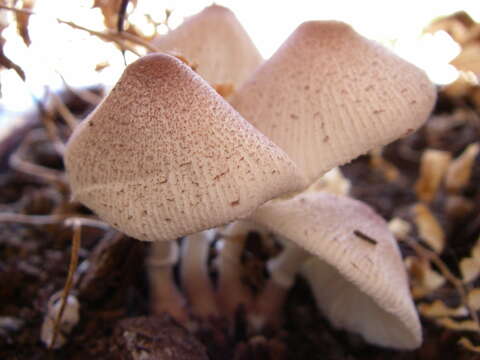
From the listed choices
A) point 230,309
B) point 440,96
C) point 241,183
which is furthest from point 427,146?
point 241,183

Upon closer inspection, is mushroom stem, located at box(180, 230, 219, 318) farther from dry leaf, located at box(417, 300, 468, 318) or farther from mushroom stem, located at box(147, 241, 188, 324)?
dry leaf, located at box(417, 300, 468, 318)

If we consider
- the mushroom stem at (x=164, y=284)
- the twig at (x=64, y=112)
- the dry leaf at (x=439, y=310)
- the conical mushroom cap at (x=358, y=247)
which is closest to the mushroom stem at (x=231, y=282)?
the mushroom stem at (x=164, y=284)

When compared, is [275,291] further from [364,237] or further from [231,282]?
[364,237]

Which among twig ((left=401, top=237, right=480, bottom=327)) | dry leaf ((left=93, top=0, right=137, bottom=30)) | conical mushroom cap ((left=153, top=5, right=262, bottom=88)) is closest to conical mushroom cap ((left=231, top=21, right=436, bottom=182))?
conical mushroom cap ((left=153, top=5, right=262, bottom=88))

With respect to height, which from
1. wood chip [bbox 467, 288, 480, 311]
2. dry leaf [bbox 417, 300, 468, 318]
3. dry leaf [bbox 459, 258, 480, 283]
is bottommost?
dry leaf [bbox 417, 300, 468, 318]

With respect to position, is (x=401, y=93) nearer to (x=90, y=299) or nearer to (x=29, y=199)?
(x=90, y=299)

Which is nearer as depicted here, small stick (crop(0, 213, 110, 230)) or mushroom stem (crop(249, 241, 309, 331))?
mushroom stem (crop(249, 241, 309, 331))

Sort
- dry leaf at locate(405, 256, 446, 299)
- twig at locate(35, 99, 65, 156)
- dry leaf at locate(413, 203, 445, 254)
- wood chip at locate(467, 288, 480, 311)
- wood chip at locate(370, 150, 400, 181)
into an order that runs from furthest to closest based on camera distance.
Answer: wood chip at locate(370, 150, 400, 181) < twig at locate(35, 99, 65, 156) < dry leaf at locate(413, 203, 445, 254) < dry leaf at locate(405, 256, 446, 299) < wood chip at locate(467, 288, 480, 311)

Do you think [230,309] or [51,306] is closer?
[51,306]
